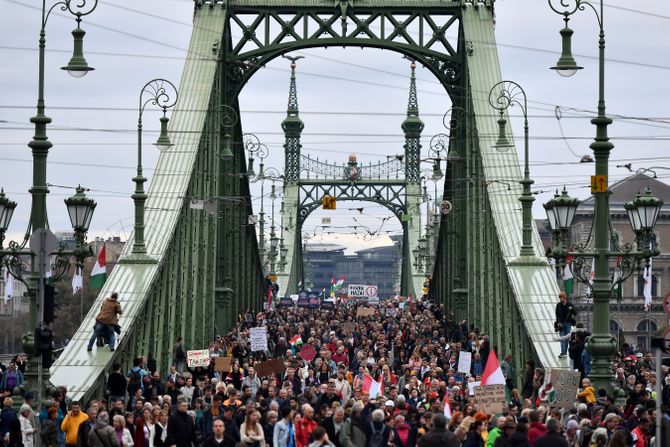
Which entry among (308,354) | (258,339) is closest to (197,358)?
(258,339)

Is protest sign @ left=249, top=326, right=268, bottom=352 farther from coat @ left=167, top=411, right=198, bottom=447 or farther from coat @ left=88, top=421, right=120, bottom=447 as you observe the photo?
coat @ left=88, top=421, right=120, bottom=447

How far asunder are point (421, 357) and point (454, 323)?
531 inches

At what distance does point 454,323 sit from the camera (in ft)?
193

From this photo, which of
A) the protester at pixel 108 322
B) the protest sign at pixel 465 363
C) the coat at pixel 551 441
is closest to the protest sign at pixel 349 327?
the protest sign at pixel 465 363

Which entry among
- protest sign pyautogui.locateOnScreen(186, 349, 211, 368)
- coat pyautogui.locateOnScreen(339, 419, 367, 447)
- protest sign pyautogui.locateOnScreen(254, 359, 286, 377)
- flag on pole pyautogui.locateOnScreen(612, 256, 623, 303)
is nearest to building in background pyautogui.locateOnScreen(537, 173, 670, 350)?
flag on pole pyautogui.locateOnScreen(612, 256, 623, 303)

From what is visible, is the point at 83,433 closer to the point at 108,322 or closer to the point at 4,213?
the point at 4,213

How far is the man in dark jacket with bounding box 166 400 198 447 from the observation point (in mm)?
27156

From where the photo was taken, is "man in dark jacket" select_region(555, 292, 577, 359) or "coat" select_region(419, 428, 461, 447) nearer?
"coat" select_region(419, 428, 461, 447)

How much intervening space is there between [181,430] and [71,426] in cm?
158

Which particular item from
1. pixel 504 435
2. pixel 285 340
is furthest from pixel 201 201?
pixel 504 435

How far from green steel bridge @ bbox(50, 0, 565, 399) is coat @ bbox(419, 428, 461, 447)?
15247mm

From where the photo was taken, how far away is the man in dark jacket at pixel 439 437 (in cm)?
2198

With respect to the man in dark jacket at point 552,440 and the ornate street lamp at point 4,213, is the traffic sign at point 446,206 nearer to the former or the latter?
the ornate street lamp at point 4,213

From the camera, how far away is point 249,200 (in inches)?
2432
